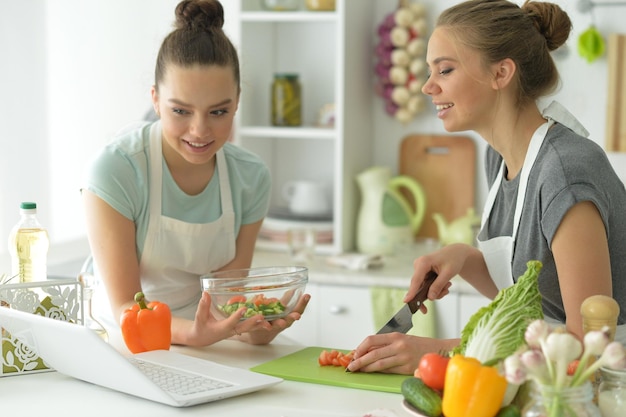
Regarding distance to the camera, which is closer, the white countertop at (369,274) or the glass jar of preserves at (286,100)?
the white countertop at (369,274)

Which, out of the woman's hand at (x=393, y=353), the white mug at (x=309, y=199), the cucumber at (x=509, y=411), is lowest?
the woman's hand at (x=393, y=353)

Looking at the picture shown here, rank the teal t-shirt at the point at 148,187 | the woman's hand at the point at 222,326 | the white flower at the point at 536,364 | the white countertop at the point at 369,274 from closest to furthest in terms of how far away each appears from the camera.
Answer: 1. the white flower at the point at 536,364
2. the woman's hand at the point at 222,326
3. the teal t-shirt at the point at 148,187
4. the white countertop at the point at 369,274

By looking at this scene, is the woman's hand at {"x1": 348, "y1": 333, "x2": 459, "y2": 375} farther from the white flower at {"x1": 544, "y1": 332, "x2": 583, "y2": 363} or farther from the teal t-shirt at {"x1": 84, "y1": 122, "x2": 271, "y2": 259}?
the teal t-shirt at {"x1": 84, "y1": 122, "x2": 271, "y2": 259}

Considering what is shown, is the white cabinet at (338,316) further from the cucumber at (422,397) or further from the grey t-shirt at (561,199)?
the cucumber at (422,397)

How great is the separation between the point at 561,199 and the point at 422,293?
0.37m

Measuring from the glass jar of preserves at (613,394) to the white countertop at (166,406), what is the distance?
333 millimetres

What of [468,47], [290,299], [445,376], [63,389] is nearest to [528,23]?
[468,47]

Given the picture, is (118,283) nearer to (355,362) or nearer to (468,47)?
(355,362)

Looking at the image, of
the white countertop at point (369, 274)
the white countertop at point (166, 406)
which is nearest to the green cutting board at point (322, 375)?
the white countertop at point (166, 406)

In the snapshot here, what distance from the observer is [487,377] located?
1382mm

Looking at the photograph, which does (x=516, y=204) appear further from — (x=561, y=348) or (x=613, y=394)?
(x=561, y=348)

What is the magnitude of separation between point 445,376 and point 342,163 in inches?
89.7

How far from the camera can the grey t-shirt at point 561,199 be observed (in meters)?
1.85

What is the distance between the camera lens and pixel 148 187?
7.62ft
